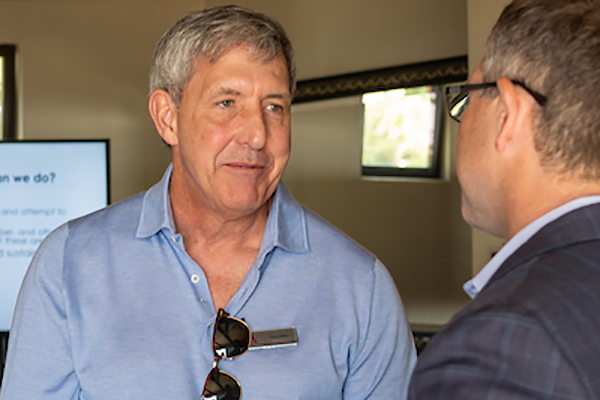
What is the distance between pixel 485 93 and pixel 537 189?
20 cm

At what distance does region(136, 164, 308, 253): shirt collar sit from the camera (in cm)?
164

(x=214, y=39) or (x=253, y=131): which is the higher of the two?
(x=214, y=39)

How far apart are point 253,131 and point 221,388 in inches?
22.2

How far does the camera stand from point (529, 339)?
0.81 metres

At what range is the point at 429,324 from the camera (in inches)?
220

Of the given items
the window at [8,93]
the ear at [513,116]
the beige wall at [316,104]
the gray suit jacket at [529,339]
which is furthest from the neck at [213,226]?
the window at [8,93]

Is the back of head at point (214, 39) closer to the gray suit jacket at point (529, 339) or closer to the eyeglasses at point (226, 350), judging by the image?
the eyeglasses at point (226, 350)

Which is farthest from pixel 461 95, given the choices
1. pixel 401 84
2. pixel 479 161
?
pixel 401 84

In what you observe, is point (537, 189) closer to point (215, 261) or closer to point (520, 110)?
point (520, 110)

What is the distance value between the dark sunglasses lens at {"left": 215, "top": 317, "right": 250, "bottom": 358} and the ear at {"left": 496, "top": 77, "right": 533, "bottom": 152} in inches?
28.2

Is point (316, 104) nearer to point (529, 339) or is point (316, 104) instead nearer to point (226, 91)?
point (226, 91)

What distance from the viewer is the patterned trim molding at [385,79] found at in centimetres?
508

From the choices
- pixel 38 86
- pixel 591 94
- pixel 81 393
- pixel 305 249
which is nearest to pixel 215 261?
pixel 305 249

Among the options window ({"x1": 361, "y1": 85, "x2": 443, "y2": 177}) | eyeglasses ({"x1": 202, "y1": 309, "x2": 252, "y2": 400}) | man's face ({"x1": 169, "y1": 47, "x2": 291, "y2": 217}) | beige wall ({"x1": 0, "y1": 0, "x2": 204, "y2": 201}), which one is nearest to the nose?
man's face ({"x1": 169, "y1": 47, "x2": 291, "y2": 217})
